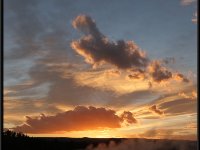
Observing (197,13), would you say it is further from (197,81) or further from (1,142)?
(1,142)

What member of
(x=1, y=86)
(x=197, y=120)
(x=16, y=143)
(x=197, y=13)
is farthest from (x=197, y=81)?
(x=16, y=143)

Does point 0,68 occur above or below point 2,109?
above

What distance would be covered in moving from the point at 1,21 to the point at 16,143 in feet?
4.82

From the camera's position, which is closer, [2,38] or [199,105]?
[199,105]

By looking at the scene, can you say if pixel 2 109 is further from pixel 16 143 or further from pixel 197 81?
pixel 197 81

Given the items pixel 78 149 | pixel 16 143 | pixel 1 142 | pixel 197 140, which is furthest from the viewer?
pixel 78 149

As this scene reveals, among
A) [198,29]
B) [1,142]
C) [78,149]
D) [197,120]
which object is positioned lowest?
[78,149]

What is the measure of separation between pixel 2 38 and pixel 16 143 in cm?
137

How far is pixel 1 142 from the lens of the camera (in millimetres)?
2992

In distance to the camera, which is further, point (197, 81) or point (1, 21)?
point (1, 21)

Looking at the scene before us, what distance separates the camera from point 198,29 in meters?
2.69

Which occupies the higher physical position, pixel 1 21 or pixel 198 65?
pixel 1 21

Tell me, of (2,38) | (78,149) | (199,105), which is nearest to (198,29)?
(199,105)

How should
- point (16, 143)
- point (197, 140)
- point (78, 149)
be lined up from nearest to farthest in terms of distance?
point (197, 140) → point (16, 143) → point (78, 149)
